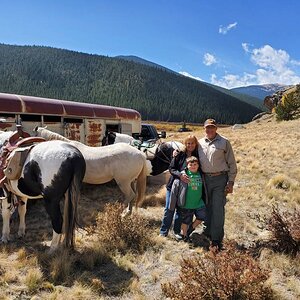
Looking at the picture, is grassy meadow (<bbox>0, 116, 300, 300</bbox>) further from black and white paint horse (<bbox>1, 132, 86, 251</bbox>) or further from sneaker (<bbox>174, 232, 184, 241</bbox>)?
black and white paint horse (<bbox>1, 132, 86, 251</bbox>)

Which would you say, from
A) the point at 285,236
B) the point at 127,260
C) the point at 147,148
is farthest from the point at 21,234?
the point at 285,236

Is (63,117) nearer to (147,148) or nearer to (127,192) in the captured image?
(147,148)

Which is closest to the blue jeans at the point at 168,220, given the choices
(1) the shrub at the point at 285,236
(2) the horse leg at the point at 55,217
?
(1) the shrub at the point at 285,236

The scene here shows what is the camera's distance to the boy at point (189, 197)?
18.4 feet

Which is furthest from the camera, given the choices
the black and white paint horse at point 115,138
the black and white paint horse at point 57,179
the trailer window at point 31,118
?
the black and white paint horse at point 115,138

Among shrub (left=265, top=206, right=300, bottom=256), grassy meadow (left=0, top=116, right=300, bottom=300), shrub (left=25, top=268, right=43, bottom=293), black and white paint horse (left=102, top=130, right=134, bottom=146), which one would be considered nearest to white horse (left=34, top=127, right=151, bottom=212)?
grassy meadow (left=0, top=116, right=300, bottom=300)

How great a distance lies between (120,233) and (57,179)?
4.71ft

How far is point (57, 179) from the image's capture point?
16.0 ft

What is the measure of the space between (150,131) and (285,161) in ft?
20.7

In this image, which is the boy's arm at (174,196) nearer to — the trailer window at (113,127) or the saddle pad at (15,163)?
the saddle pad at (15,163)

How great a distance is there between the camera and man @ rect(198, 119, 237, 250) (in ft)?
17.6

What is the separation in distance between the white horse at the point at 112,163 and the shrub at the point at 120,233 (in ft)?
4.40

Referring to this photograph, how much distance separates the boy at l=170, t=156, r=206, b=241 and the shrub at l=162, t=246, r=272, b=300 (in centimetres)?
184

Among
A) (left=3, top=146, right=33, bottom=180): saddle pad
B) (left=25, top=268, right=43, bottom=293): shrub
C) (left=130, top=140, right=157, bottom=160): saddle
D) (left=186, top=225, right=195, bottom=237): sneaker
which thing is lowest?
(left=25, top=268, right=43, bottom=293): shrub
